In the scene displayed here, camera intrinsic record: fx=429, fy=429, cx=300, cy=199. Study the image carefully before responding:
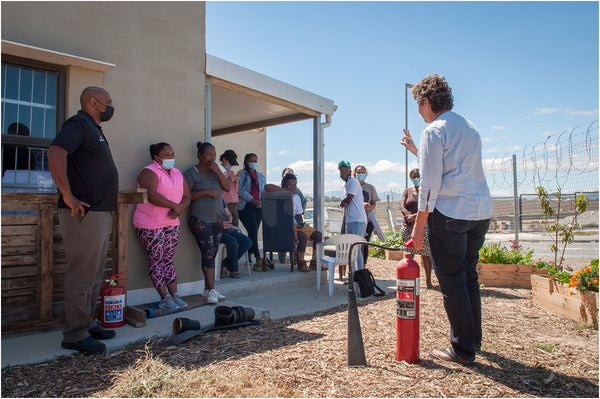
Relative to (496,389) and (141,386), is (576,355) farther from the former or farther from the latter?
(141,386)

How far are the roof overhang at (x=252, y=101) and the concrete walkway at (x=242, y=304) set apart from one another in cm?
280

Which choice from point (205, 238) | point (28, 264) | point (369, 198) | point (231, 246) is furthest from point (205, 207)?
point (369, 198)

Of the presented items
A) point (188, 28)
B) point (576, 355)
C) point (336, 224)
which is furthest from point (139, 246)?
point (336, 224)

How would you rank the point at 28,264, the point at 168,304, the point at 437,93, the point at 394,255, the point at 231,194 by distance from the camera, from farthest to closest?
the point at 394,255 → the point at 231,194 → the point at 168,304 → the point at 28,264 → the point at 437,93

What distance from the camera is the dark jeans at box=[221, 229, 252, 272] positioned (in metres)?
6.06

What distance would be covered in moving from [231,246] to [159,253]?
4.74 feet

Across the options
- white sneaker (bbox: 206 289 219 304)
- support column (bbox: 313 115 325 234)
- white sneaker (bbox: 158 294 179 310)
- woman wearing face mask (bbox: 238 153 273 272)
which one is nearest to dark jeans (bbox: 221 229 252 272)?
woman wearing face mask (bbox: 238 153 273 272)

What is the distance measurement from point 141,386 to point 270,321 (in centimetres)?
204

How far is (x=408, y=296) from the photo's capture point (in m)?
3.07

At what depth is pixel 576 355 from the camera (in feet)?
11.3

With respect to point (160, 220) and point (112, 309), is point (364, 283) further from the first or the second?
point (112, 309)

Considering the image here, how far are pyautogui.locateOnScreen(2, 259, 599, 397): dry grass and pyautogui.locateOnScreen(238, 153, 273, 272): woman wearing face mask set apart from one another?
294 centimetres

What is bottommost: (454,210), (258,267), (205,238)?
(258,267)

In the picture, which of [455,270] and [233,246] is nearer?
[455,270]
